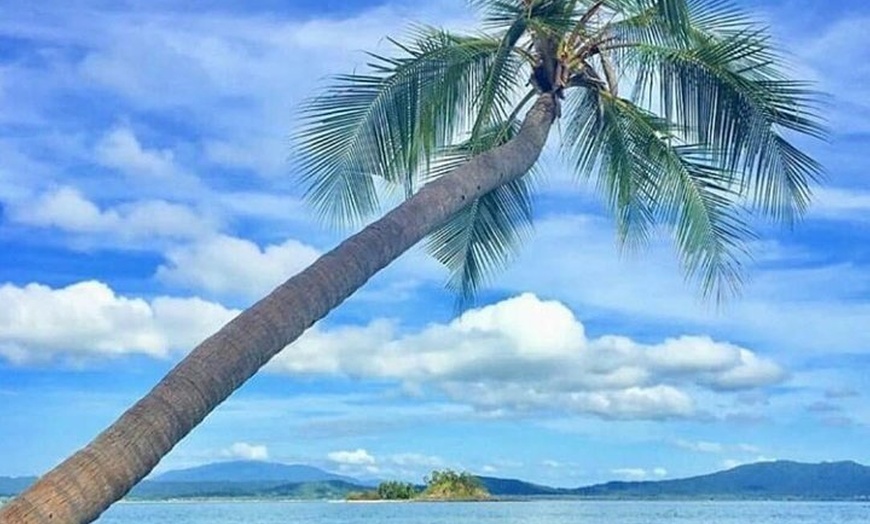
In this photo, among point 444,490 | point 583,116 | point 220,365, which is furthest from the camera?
point 444,490

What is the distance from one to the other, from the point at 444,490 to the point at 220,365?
79361 mm

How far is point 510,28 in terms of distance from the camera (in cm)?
952

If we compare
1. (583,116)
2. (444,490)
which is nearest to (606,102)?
(583,116)

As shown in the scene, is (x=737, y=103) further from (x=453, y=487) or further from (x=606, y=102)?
(x=453, y=487)

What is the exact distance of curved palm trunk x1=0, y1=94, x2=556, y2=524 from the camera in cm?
511

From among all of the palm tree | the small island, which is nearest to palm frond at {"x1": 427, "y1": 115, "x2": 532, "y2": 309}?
the palm tree

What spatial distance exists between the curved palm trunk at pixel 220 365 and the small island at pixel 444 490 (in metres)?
76.1

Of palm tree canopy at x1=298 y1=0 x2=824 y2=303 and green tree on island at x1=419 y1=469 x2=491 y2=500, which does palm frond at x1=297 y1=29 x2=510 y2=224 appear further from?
green tree on island at x1=419 y1=469 x2=491 y2=500

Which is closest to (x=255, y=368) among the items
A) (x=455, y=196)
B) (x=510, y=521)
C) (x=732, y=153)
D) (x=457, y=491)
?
(x=455, y=196)

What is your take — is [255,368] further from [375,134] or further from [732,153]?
[732,153]

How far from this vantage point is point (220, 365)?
602cm

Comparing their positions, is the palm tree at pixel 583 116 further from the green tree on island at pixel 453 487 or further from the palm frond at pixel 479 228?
the green tree on island at pixel 453 487

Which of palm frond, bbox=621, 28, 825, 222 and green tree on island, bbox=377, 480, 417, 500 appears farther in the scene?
green tree on island, bbox=377, 480, 417, 500

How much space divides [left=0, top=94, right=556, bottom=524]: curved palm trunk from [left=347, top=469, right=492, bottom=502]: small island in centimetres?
7608
